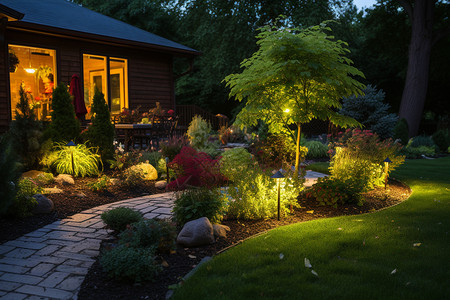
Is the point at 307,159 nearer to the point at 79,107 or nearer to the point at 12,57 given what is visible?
the point at 79,107

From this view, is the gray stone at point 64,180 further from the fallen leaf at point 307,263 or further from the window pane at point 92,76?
the window pane at point 92,76

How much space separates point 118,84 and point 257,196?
32.7ft

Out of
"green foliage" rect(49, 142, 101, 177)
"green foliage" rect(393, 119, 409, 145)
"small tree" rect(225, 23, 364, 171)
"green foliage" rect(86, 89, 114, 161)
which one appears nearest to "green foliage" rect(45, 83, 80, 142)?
"green foliage" rect(49, 142, 101, 177)

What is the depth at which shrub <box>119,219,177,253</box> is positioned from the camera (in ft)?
12.0

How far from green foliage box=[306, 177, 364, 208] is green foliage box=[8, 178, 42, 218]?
4108mm

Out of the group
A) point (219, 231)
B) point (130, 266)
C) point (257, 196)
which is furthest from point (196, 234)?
point (257, 196)

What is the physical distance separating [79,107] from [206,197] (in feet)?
20.5

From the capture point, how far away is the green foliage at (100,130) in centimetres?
800

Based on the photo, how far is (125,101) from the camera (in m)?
13.2

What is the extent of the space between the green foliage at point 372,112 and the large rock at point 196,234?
1347cm

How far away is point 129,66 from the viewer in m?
13.0

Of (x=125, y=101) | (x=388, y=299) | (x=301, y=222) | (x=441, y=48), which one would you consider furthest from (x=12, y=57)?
(x=441, y=48)

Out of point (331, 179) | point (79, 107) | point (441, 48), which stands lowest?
point (331, 179)

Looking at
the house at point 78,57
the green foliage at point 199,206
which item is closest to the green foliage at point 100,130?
the house at point 78,57
